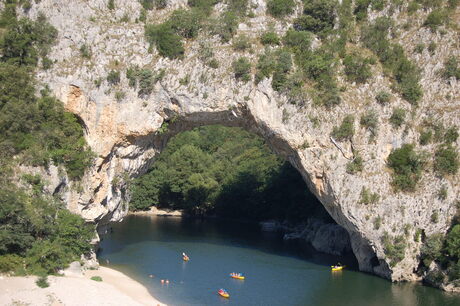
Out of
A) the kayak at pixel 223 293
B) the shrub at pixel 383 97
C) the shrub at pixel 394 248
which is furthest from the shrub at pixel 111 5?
the shrub at pixel 394 248

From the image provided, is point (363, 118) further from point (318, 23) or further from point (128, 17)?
point (128, 17)

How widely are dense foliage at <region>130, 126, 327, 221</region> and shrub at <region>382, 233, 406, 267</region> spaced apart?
958 inches

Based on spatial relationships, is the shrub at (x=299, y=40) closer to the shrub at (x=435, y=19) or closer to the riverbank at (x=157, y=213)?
the shrub at (x=435, y=19)

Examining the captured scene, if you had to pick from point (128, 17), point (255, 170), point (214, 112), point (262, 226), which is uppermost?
point (128, 17)

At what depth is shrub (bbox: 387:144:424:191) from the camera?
4191 cm

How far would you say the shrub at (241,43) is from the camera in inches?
1777

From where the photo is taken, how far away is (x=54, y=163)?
39.7m

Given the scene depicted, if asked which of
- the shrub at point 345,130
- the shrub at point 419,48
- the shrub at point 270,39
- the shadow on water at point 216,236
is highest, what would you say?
the shrub at point 419,48

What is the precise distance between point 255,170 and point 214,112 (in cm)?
3259

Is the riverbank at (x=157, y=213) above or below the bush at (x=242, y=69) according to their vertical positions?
below

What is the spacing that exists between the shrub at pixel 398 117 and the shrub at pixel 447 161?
3476 mm

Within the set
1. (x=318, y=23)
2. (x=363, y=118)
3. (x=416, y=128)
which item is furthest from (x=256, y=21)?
(x=416, y=128)

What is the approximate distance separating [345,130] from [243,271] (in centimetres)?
1281

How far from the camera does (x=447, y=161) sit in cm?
4153
